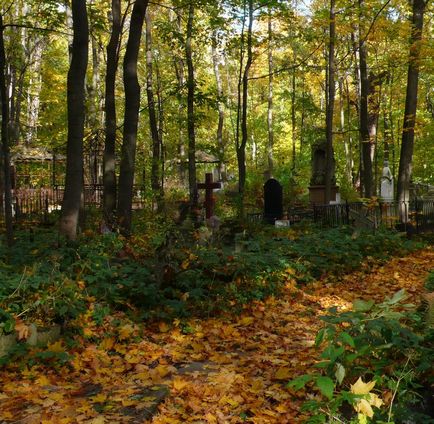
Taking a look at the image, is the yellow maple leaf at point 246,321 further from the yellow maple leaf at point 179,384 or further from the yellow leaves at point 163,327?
the yellow maple leaf at point 179,384

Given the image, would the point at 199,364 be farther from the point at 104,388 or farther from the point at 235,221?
the point at 235,221

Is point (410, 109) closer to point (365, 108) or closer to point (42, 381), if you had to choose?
point (365, 108)

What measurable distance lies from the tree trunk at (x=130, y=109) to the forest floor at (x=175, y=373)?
4.76m

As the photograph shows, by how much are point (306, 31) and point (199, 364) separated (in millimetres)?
14534

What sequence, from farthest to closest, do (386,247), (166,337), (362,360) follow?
(386,247)
(166,337)
(362,360)

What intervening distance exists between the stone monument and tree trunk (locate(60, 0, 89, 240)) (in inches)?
595

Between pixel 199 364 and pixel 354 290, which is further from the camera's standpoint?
pixel 354 290

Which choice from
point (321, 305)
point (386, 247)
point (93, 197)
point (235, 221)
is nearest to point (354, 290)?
point (321, 305)

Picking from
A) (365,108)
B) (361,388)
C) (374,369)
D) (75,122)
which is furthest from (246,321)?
(365,108)

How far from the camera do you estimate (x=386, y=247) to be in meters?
11.4

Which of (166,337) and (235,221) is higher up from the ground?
(235,221)

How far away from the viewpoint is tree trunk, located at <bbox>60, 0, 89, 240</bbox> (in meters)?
7.89

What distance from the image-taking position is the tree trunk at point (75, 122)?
7.89 meters

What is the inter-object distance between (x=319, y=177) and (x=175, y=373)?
18.8m
